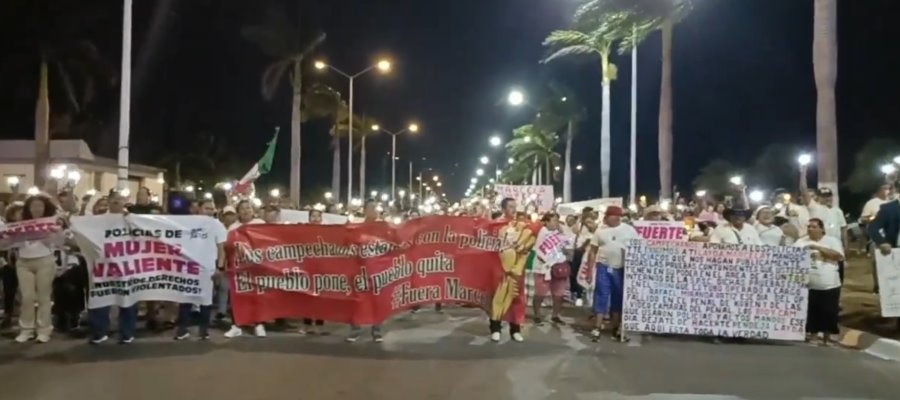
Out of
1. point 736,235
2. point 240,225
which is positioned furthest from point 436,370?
point 736,235

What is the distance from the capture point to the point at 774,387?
1074 cm

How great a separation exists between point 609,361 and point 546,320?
4.71 meters

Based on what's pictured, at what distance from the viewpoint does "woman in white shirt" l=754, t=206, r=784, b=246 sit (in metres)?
15.3

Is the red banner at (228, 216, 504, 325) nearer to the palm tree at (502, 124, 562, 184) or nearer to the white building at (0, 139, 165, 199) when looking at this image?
the white building at (0, 139, 165, 199)

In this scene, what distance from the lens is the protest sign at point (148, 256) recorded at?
13469mm

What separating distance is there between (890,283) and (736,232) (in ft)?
6.68

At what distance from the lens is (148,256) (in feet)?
45.0

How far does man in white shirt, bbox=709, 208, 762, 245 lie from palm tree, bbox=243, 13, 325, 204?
32.5 m

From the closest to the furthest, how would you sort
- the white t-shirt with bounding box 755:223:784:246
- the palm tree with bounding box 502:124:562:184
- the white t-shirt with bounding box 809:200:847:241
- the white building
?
the white t-shirt with bounding box 755:223:784:246, the white t-shirt with bounding box 809:200:847:241, the white building, the palm tree with bounding box 502:124:562:184

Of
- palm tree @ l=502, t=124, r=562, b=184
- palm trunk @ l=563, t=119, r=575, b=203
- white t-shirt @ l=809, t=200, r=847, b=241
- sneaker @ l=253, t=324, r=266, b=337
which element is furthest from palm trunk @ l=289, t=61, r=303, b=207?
sneaker @ l=253, t=324, r=266, b=337

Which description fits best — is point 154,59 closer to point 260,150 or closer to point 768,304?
point 260,150

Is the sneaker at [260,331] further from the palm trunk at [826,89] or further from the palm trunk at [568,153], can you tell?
the palm trunk at [568,153]

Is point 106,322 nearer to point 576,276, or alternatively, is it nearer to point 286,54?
point 576,276

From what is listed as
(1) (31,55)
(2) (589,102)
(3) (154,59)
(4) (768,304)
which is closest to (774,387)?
(4) (768,304)
